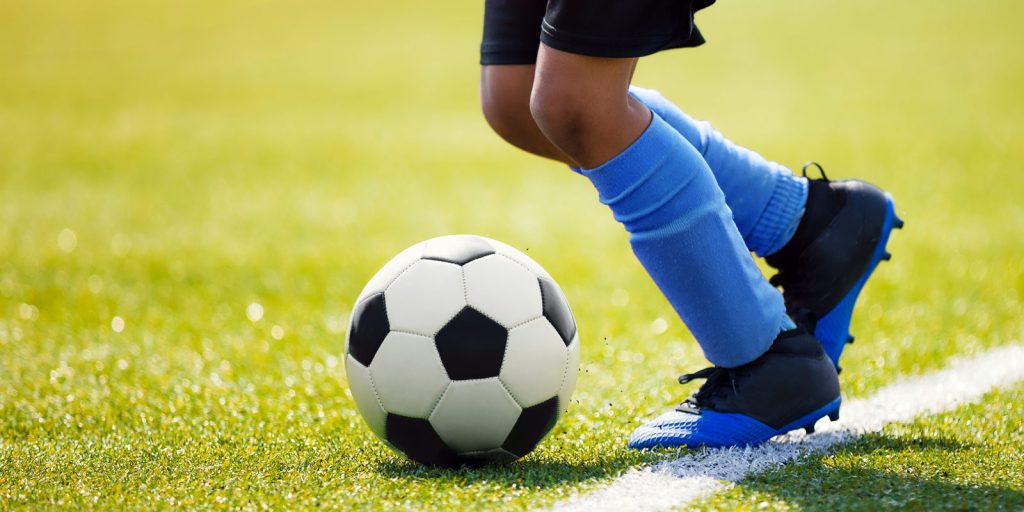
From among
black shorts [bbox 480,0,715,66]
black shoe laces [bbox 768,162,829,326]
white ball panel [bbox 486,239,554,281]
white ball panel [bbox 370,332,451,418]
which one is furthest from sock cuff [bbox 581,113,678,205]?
black shoe laces [bbox 768,162,829,326]

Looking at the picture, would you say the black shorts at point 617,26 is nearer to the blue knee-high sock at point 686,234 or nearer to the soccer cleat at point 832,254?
the blue knee-high sock at point 686,234

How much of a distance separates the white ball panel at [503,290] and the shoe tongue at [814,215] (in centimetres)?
79

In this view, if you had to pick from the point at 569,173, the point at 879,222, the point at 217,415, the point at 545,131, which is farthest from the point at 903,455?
the point at 569,173

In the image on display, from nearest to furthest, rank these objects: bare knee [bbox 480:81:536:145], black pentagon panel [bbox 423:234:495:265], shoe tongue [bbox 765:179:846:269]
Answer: black pentagon panel [bbox 423:234:495:265], bare knee [bbox 480:81:536:145], shoe tongue [bbox 765:179:846:269]

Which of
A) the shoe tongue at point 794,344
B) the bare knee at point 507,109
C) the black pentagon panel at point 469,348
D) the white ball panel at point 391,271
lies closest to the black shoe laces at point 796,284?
the shoe tongue at point 794,344

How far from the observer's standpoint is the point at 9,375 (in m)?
3.55

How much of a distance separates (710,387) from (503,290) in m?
0.58

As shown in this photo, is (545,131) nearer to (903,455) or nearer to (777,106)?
(903,455)

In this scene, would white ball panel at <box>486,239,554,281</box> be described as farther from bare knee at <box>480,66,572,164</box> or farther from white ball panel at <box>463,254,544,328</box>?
bare knee at <box>480,66,572,164</box>

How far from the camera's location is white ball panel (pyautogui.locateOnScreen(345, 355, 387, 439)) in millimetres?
2391

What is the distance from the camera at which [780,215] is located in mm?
2807

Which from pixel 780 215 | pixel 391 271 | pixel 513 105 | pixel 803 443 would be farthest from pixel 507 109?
pixel 803 443

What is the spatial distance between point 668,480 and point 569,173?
717 centimetres

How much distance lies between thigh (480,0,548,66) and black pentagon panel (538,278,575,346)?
0.58m
